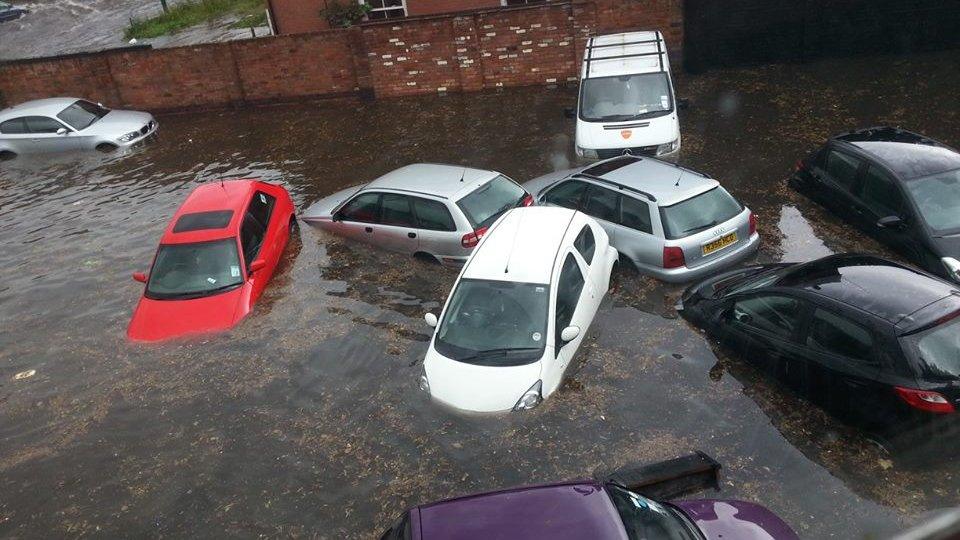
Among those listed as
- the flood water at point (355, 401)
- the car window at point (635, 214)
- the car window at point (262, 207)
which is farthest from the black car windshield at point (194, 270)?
the car window at point (635, 214)

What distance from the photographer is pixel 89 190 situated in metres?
15.3

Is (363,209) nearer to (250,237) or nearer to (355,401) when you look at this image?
(250,237)

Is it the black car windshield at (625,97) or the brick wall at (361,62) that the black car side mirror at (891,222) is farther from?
the brick wall at (361,62)

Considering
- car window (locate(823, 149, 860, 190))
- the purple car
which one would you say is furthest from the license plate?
the purple car

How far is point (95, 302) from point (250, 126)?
27.3 ft

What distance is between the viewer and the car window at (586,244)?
8.58 meters

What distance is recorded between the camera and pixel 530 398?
23.6 feet

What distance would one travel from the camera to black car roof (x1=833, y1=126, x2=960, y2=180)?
8875mm

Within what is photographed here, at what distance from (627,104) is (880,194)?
476 cm

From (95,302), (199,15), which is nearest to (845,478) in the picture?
(95,302)

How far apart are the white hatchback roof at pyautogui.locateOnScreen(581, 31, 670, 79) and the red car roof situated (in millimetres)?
6451

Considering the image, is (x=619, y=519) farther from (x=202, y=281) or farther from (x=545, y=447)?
(x=202, y=281)

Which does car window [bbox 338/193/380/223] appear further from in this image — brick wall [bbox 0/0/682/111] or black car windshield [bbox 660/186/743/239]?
brick wall [bbox 0/0/682/111]

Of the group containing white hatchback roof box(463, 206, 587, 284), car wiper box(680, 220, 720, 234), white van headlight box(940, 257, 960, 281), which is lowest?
white van headlight box(940, 257, 960, 281)
